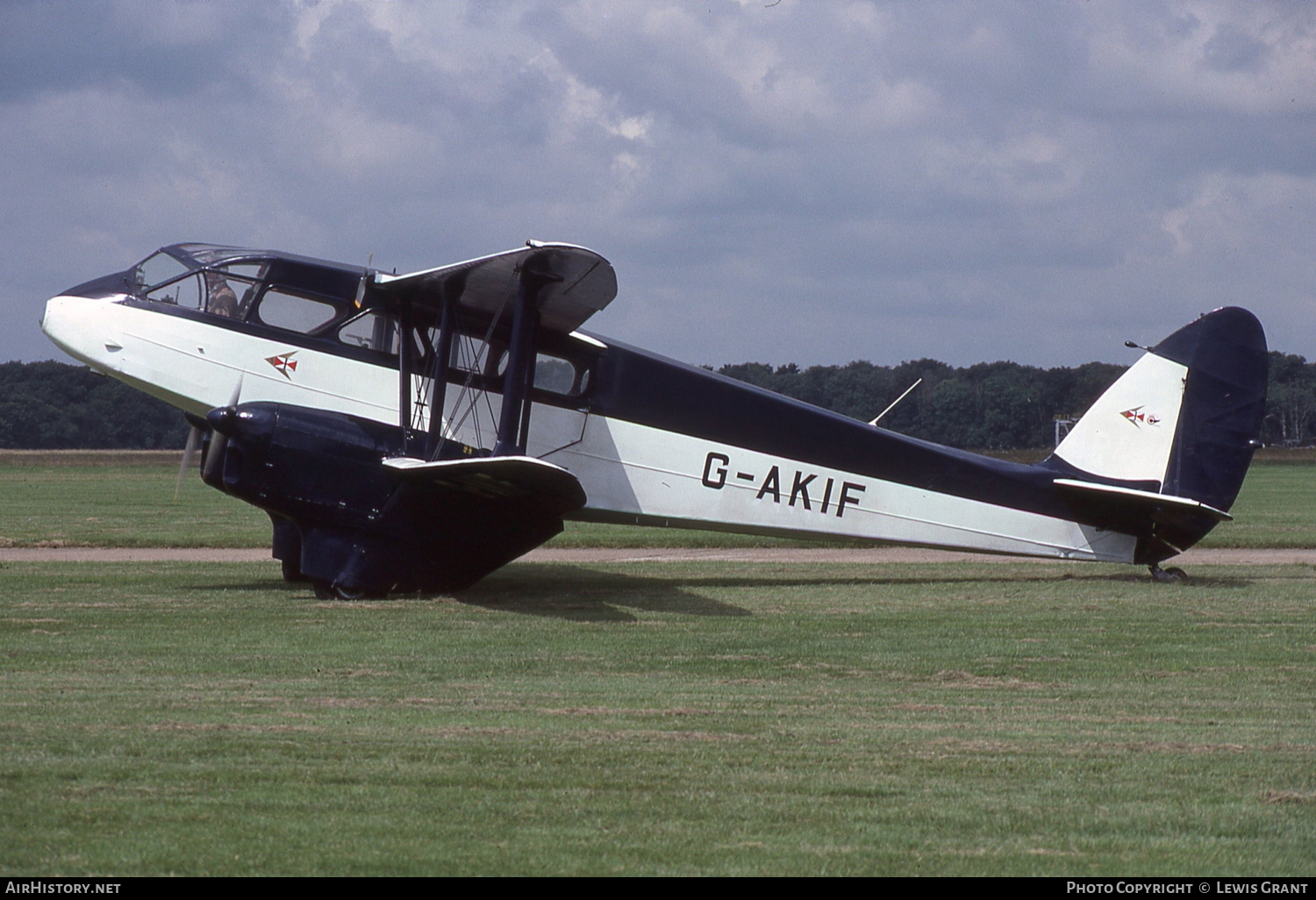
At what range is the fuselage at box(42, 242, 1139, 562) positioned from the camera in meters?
13.1

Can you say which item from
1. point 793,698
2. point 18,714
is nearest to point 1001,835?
point 793,698

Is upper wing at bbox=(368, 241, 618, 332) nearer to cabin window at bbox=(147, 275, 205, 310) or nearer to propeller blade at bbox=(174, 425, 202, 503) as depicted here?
cabin window at bbox=(147, 275, 205, 310)

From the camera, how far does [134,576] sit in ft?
50.3

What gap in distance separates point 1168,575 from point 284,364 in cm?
1128

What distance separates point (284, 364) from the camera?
520 inches

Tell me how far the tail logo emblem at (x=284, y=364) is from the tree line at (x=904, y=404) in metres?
16.6

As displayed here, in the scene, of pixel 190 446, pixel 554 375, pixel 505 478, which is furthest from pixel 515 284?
pixel 190 446

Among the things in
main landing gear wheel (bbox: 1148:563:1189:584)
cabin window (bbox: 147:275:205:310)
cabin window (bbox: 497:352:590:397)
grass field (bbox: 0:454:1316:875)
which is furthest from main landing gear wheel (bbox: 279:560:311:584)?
main landing gear wheel (bbox: 1148:563:1189:584)

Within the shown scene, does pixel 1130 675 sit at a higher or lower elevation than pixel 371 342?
lower

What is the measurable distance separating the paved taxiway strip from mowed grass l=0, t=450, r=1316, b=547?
0.67 meters

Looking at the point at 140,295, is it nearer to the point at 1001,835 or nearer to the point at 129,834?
the point at 129,834

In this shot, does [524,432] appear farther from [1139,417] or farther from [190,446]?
[1139,417]

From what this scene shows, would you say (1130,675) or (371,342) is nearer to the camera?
(1130,675)
